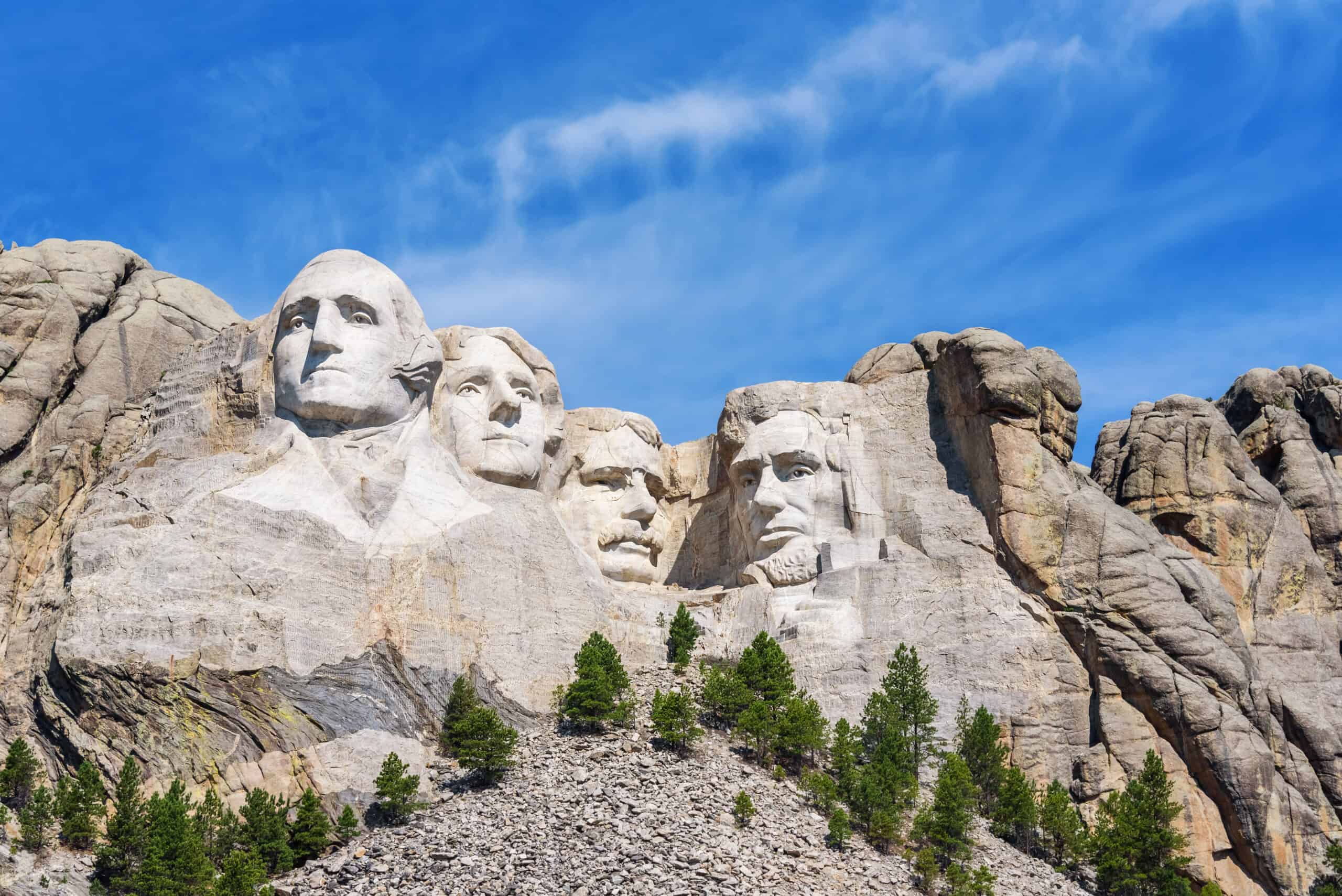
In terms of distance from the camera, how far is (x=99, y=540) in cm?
3588

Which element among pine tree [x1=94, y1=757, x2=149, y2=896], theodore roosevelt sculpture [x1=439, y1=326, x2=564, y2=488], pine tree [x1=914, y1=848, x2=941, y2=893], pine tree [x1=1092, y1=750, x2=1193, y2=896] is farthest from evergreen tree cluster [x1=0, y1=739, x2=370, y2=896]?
pine tree [x1=1092, y1=750, x2=1193, y2=896]

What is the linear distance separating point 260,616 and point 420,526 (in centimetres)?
387

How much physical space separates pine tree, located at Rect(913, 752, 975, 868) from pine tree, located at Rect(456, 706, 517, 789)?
22.2 ft

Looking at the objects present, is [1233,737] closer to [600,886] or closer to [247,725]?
[600,886]

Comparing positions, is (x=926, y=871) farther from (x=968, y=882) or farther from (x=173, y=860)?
(x=173, y=860)

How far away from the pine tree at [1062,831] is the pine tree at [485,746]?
922 centimetres

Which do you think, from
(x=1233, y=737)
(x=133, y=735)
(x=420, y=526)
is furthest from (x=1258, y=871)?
(x=133, y=735)

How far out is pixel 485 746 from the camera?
34.3m

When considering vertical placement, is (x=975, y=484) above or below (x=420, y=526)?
above

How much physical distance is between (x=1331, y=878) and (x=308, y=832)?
715 inches

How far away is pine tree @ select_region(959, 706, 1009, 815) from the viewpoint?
37000 millimetres

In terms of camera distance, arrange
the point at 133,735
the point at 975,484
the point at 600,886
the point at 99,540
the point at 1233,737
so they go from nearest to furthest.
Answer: the point at 600,886, the point at 133,735, the point at 99,540, the point at 1233,737, the point at 975,484

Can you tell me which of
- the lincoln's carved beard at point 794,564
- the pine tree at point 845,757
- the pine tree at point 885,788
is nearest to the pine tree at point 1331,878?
the pine tree at point 885,788

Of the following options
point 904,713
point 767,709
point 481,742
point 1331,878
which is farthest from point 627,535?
point 1331,878
